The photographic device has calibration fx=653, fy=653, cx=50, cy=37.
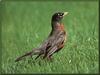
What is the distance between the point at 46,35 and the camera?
16641 mm

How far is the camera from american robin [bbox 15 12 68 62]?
12.2 metres

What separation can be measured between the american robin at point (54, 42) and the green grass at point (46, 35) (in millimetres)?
169

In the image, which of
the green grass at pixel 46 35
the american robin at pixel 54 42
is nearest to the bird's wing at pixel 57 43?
the american robin at pixel 54 42

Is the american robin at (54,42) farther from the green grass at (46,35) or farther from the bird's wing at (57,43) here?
the green grass at (46,35)

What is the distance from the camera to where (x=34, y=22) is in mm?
19625

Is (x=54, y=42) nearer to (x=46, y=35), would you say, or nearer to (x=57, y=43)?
(x=57, y=43)

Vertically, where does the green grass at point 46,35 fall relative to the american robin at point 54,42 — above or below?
below

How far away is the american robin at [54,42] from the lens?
12242mm

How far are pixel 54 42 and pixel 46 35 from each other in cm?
430

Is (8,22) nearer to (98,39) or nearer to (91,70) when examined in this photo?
(98,39)

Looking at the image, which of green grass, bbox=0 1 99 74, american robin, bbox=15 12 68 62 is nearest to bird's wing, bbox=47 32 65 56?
american robin, bbox=15 12 68 62

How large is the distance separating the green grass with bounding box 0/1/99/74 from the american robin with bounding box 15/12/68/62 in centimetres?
17

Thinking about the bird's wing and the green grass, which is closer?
the green grass

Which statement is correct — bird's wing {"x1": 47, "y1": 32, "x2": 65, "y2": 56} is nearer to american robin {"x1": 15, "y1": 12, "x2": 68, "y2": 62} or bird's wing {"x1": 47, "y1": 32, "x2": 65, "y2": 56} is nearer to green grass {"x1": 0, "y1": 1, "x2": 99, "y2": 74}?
american robin {"x1": 15, "y1": 12, "x2": 68, "y2": 62}
